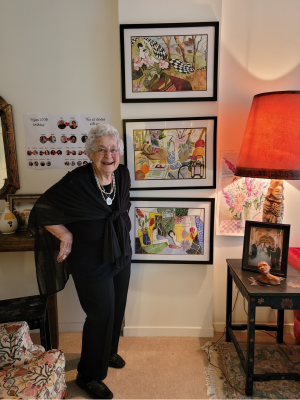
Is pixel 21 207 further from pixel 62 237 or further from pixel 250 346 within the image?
pixel 250 346

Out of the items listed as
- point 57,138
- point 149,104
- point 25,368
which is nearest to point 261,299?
point 25,368

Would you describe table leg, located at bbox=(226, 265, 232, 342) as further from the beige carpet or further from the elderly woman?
the elderly woman

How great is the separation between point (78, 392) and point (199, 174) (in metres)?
1.61

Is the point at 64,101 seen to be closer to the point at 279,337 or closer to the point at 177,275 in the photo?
the point at 177,275

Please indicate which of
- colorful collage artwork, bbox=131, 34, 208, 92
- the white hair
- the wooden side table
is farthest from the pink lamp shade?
the white hair

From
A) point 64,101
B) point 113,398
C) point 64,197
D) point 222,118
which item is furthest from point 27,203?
point 222,118

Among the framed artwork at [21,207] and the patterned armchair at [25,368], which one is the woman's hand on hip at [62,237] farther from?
the framed artwork at [21,207]

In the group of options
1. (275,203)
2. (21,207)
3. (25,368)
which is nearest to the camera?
(25,368)

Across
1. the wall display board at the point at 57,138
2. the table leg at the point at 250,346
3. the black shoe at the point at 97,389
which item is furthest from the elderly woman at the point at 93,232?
the table leg at the point at 250,346

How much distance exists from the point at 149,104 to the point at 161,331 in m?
1.74

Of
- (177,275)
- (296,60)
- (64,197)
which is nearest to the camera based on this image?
(64,197)

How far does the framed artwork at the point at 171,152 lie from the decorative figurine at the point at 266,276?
0.65 m

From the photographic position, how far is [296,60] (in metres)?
1.96

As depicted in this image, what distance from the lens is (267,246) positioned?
170 cm
